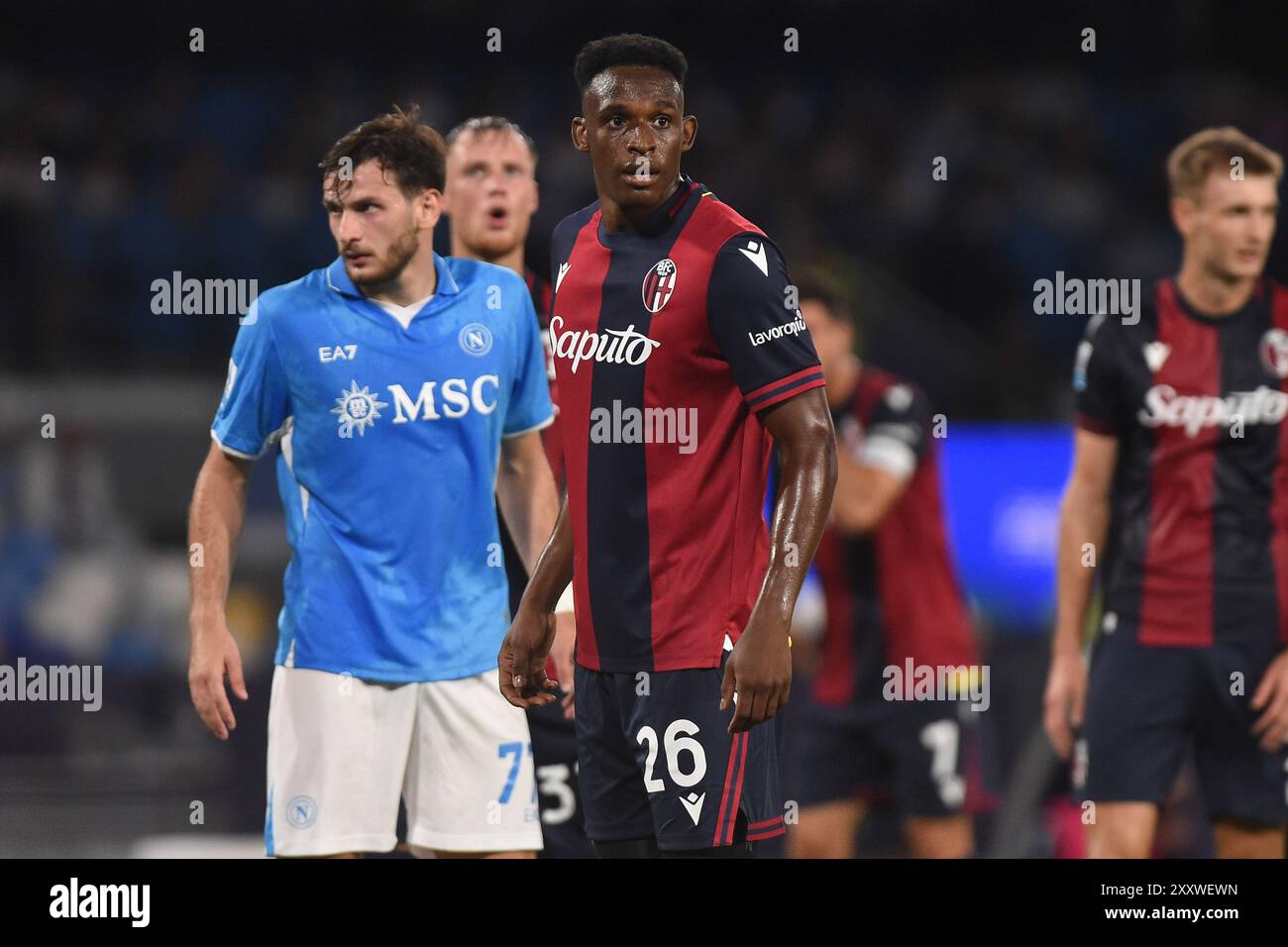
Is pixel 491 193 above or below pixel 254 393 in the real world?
above

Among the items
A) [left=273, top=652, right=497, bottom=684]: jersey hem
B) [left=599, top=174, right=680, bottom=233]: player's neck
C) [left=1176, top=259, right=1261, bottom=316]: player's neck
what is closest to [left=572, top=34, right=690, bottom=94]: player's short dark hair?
[left=599, top=174, right=680, bottom=233]: player's neck

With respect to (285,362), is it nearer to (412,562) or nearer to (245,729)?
(412,562)

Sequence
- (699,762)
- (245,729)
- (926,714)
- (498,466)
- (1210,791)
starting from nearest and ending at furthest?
(699,762) → (498,466) → (1210,791) → (926,714) → (245,729)

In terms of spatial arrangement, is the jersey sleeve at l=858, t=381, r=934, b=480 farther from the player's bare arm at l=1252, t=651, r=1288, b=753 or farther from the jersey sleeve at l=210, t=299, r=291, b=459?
the jersey sleeve at l=210, t=299, r=291, b=459

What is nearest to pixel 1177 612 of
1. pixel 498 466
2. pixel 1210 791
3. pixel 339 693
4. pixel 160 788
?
pixel 1210 791

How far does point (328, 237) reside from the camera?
9.30 meters

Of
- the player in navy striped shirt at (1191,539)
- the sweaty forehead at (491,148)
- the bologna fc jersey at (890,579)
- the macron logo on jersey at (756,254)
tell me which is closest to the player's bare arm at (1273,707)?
the player in navy striped shirt at (1191,539)

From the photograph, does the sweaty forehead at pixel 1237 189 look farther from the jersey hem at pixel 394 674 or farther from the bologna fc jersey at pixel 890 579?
the jersey hem at pixel 394 674

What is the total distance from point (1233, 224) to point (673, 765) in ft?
9.67

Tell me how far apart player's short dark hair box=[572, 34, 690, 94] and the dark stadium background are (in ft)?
15.1

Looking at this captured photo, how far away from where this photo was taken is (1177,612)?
211 inches

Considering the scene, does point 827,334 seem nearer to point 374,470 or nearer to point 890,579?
point 890,579

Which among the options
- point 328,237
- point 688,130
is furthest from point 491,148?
point 328,237

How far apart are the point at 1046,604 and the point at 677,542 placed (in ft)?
16.9
